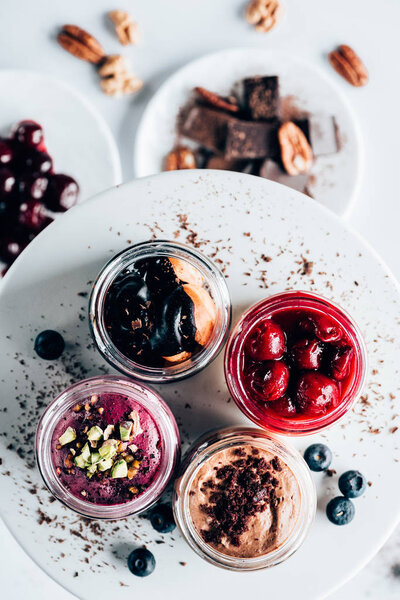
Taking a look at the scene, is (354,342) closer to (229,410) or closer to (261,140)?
(229,410)

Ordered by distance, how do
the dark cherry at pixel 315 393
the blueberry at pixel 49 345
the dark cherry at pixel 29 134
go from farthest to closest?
the dark cherry at pixel 29 134 → the blueberry at pixel 49 345 → the dark cherry at pixel 315 393

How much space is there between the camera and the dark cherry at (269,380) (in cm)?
105

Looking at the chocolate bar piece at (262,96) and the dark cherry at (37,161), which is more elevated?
the chocolate bar piece at (262,96)

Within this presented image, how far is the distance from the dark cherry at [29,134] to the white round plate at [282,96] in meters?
0.26

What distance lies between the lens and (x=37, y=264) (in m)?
1.20

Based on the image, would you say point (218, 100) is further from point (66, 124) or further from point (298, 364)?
point (298, 364)

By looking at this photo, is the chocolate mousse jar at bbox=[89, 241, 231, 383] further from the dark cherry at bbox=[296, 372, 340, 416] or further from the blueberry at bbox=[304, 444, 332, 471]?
the blueberry at bbox=[304, 444, 332, 471]

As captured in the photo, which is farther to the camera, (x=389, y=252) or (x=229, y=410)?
(x=389, y=252)

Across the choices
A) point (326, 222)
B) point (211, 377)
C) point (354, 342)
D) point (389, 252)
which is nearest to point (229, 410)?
point (211, 377)

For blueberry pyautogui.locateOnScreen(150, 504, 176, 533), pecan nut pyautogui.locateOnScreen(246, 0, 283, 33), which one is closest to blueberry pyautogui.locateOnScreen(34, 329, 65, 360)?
blueberry pyautogui.locateOnScreen(150, 504, 176, 533)

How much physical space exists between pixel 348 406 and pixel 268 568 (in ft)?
1.24

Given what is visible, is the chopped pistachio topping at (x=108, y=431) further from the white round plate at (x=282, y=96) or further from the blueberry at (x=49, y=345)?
the white round plate at (x=282, y=96)

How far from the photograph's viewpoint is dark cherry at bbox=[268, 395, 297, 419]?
1076 millimetres

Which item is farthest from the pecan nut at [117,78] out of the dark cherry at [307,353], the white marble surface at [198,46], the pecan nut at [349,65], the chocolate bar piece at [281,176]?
the dark cherry at [307,353]
